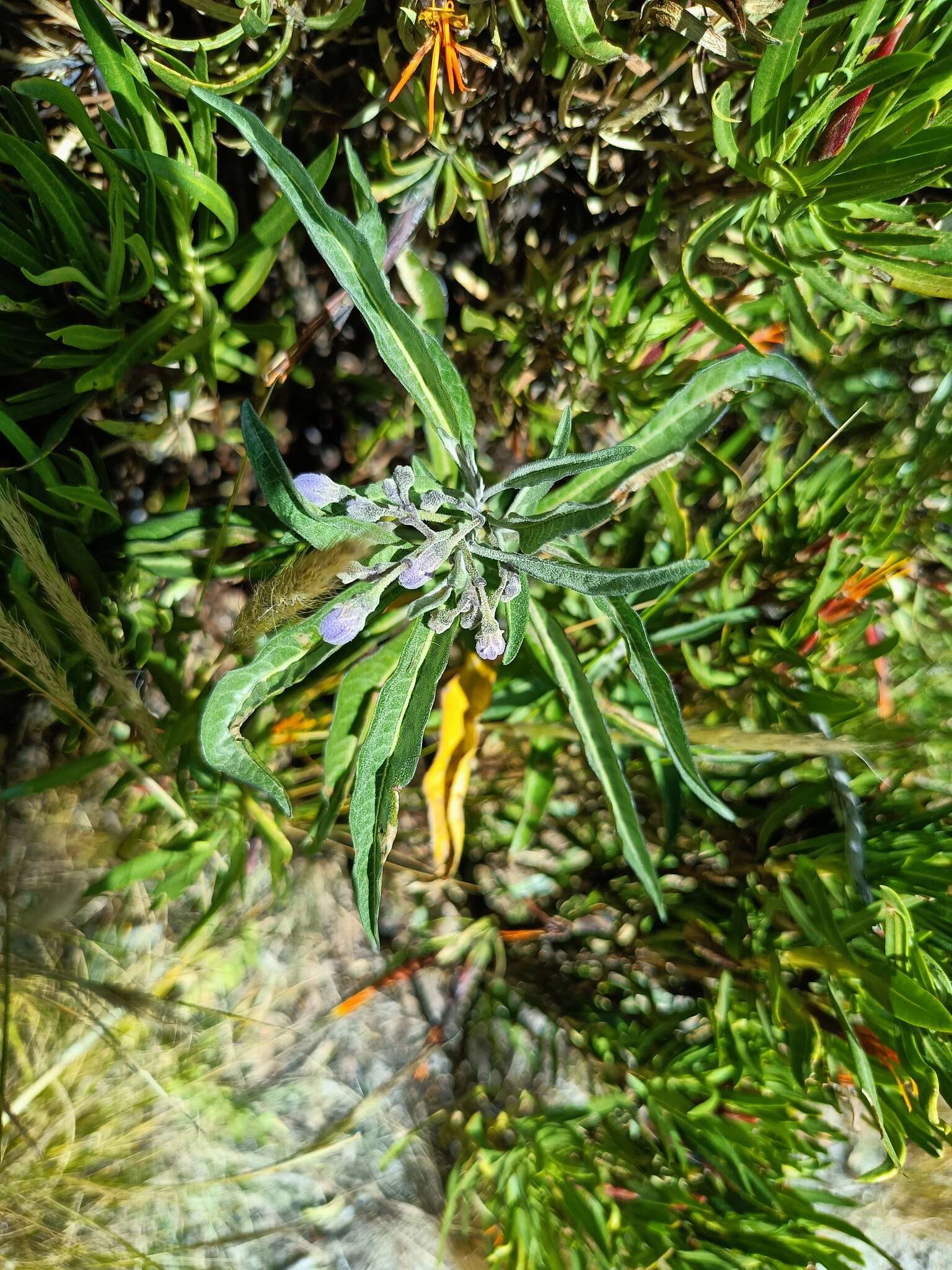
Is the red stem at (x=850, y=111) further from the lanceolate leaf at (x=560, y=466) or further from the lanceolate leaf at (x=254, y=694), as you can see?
the lanceolate leaf at (x=254, y=694)

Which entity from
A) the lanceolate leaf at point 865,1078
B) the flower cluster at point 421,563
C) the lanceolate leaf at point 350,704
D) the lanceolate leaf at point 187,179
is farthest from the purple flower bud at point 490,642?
the lanceolate leaf at point 865,1078

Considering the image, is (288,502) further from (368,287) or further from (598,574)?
(598,574)

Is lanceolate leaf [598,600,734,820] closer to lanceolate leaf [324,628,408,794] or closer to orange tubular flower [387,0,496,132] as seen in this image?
lanceolate leaf [324,628,408,794]

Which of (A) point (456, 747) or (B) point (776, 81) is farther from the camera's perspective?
(A) point (456, 747)

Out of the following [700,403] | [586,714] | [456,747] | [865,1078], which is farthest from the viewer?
[456,747]

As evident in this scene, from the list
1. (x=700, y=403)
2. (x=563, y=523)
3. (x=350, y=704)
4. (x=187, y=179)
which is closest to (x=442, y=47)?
(x=187, y=179)

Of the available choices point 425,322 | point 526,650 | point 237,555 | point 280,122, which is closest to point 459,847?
point 526,650

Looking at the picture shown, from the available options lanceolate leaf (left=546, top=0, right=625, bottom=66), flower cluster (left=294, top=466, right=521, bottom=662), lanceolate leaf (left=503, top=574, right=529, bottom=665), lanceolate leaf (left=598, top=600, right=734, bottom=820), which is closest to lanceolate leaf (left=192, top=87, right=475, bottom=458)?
flower cluster (left=294, top=466, right=521, bottom=662)
